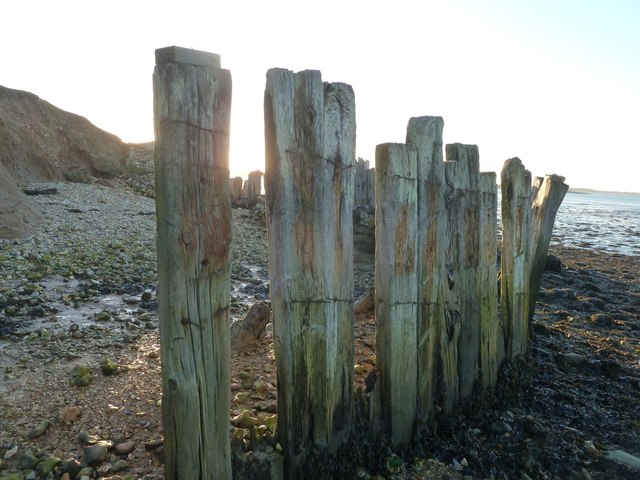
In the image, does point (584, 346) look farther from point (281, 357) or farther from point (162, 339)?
point (162, 339)

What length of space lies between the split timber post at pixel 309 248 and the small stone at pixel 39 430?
1563 millimetres

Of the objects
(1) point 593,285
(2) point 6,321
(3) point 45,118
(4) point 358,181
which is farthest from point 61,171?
(1) point 593,285

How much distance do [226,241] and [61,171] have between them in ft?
60.0

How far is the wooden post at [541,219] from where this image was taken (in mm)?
5629

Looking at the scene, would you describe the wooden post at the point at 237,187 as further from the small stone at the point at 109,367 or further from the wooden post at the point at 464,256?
the wooden post at the point at 464,256

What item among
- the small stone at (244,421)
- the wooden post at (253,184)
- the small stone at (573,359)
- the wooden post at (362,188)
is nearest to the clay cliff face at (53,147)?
the wooden post at (253,184)

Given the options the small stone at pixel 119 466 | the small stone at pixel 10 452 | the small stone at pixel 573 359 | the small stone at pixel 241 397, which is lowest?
the small stone at pixel 573 359

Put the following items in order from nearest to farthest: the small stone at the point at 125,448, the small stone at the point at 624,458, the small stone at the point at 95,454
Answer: the small stone at the point at 95,454 < the small stone at the point at 125,448 < the small stone at the point at 624,458

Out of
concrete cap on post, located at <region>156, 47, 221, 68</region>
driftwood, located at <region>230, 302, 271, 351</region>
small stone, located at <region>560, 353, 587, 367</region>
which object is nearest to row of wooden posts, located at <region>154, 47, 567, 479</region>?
concrete cap on post, located at <region>156, 47, 221, 68</region>

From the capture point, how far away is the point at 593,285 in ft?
29.5

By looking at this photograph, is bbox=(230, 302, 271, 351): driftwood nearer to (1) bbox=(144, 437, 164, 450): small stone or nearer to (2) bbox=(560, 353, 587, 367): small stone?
(1) bbox=(144, 437, 164, 450): small stone

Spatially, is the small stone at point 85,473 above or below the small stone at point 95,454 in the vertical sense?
below

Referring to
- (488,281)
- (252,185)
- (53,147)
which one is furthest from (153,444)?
(53,147)

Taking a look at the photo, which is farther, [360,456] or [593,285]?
[593,285]
